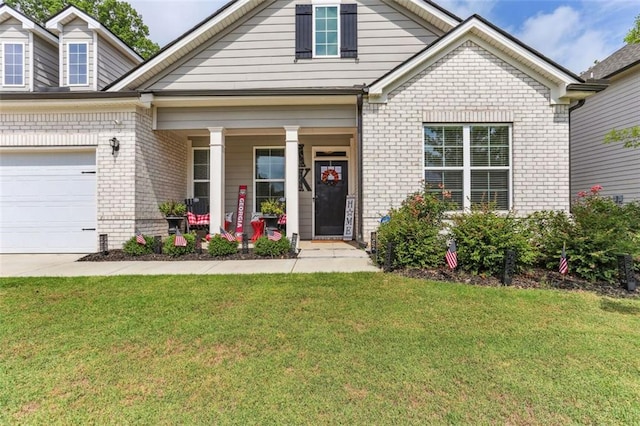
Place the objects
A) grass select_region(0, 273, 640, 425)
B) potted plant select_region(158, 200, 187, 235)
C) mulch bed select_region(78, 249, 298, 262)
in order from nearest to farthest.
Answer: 1. grass select_region(0, 273, 640, 425)
2. mulch bed select_region(78, 249, 298, 262)
3. potted plant select_region(158, 200, 187, 235)

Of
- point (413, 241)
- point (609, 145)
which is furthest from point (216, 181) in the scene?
point (609, 145)

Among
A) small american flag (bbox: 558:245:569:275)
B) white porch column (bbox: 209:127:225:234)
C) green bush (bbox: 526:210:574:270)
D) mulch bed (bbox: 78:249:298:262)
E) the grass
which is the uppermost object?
white porch column (bbox: 209:127:225:234)

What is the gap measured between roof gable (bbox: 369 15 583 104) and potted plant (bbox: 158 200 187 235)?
529 centimetres

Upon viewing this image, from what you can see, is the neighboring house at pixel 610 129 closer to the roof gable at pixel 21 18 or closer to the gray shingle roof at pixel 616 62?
the gray shingle roof at pixel 616 62

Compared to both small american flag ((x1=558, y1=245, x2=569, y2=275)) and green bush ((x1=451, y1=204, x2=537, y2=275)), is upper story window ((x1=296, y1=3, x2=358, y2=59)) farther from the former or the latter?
small american flag ((x1=558, y1=245, x2=569, y2=275))

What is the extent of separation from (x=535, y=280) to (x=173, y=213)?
7.65 metres

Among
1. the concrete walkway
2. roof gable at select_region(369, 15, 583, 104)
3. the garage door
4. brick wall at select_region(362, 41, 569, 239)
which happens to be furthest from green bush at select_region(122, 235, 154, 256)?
roof gable at select_region(369, 15, 583, 104)

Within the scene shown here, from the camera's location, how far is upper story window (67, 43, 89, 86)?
28.9ft

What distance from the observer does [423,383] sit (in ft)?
7.52

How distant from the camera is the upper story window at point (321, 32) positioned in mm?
8172

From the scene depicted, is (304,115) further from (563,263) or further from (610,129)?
(610,129)

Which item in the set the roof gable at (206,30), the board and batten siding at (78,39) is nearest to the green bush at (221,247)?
the roof gable at (206,30)

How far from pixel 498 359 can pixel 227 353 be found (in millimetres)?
2207

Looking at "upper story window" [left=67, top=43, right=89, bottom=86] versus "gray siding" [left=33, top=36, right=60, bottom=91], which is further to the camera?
"gray siding" [left=33, top=36, right=60, bottom=91]
